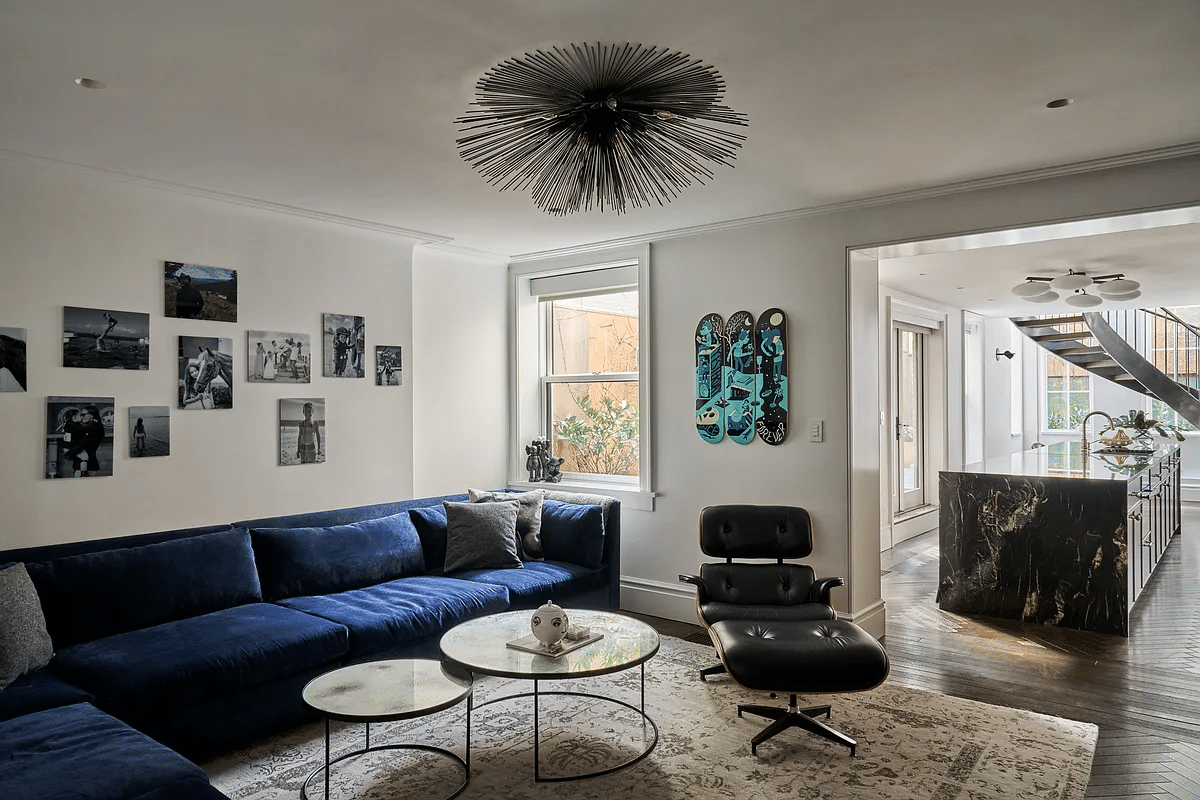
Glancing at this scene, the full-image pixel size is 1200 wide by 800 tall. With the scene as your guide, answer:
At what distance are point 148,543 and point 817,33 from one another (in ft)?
11.7

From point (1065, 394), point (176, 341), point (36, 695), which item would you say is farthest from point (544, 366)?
point (1065, 394)

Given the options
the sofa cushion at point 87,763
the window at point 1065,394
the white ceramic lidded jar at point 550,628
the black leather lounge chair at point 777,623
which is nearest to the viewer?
the sofa cushion at point 87,763

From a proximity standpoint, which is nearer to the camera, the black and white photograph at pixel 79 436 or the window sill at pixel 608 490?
the black and white photograph at pixel 79 436

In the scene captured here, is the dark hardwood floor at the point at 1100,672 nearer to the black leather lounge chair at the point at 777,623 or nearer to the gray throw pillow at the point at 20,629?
the black leather lounge chair at the point at 777,623

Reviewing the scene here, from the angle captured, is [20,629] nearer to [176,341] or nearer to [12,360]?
[12,360]

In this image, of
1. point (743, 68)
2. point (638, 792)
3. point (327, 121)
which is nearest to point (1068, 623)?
point (638, 792)

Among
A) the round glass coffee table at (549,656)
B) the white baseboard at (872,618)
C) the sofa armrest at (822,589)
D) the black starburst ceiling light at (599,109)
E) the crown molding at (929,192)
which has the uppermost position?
the crown molding at (929,192)

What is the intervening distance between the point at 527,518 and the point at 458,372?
1.25 meters

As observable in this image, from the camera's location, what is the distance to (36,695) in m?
2.67

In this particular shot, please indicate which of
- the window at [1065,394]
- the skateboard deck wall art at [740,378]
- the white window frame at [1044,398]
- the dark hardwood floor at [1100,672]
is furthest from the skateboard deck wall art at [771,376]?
the white window frame at [1044,398]

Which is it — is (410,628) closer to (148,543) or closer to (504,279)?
(148,543)

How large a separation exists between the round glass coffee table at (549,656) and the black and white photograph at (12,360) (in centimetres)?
219

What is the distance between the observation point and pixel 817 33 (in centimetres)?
233

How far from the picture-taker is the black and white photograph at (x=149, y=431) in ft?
12.3
